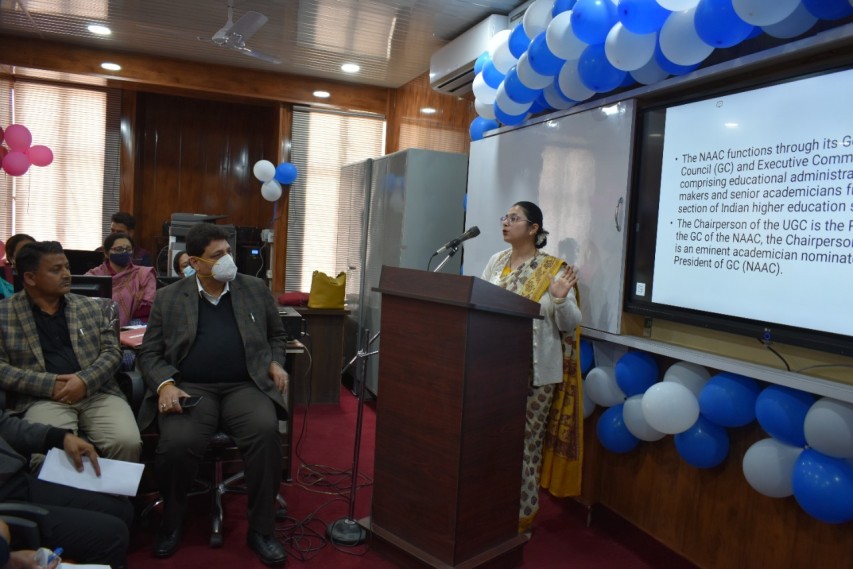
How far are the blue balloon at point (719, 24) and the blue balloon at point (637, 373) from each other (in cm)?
129

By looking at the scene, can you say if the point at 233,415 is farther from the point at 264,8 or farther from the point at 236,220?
the point at 236,220

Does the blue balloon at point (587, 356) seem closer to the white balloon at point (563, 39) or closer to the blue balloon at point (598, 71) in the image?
the blue balloon at point (598, 71)

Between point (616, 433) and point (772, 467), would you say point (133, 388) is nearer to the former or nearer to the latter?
point (616, 433)

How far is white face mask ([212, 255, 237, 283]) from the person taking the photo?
277 centimetres

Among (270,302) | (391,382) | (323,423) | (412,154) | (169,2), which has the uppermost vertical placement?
(169,2)

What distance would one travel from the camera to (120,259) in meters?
3.78

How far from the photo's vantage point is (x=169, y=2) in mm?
4570

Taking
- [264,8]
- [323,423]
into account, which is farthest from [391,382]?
[264,8]

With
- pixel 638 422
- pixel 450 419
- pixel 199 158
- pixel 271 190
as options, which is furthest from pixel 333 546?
pixel 199 158

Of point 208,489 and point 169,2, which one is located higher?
point 169,2

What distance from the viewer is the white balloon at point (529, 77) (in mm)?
3010

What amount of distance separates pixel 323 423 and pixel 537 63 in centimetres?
287

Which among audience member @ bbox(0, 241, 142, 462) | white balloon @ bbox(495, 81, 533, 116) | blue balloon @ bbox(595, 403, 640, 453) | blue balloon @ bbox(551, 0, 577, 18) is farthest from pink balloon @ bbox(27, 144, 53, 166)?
blue balloon @ bbox(595, 403, 640, 453)

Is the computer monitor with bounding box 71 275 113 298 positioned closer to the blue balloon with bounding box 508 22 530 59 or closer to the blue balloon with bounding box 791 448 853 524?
the blue balloon with bounding box 508 22 530 59
